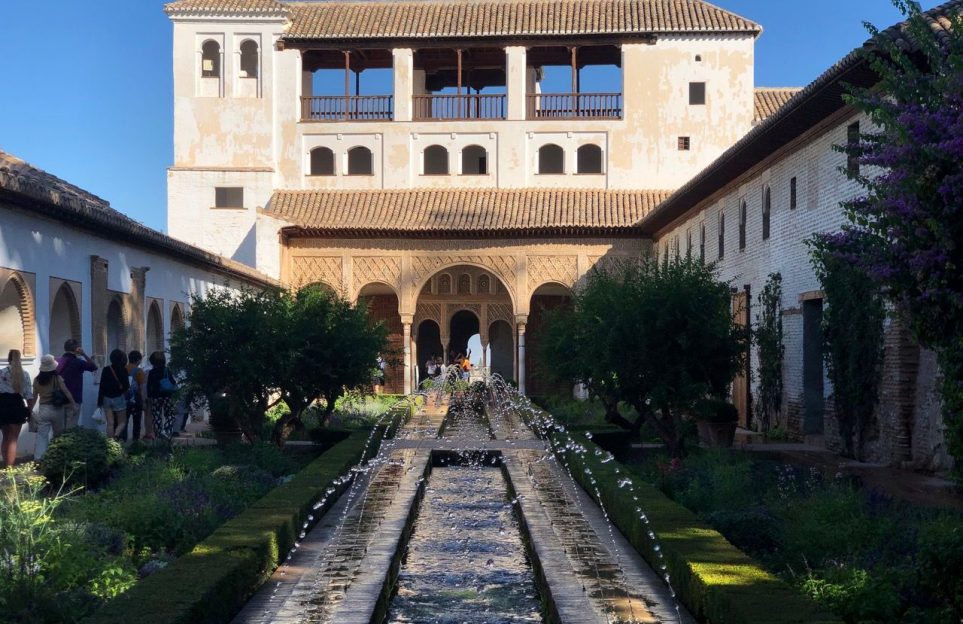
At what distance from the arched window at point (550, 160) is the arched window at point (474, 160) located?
1.54 m

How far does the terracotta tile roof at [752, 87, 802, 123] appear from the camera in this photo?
34562 millimetres

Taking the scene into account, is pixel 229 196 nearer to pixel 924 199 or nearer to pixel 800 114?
pixel 800 114

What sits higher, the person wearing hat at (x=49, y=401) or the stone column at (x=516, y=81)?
the stone column at (x=516, y=81)

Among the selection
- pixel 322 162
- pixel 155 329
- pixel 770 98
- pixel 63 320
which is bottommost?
pixel 155 329

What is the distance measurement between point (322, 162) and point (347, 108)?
5.54 feet

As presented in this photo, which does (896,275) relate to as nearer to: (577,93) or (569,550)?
(569,550)

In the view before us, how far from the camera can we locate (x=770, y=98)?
35.4 metres

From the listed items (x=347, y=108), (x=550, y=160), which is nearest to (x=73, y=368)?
(x=347, y=108)

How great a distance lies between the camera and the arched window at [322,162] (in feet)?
Result: 113

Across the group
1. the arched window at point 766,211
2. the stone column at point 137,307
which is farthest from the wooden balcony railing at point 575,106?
the stone column at point 137,307

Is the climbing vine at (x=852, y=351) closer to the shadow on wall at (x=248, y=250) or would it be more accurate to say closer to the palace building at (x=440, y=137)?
the palace building at (x=440, y=137)

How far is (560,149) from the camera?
34250mm

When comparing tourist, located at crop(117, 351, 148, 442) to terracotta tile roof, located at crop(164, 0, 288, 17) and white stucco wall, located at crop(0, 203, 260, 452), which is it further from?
terracotta tile roof, located at crop(164, 0, 288, 17)

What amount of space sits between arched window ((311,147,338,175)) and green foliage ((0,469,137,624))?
27.5 meters
